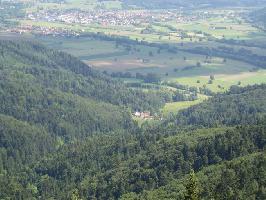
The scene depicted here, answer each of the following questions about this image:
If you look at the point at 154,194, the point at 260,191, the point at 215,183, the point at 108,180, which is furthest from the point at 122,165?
the point at 260,191

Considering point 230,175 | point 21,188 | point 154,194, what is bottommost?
point 21,188

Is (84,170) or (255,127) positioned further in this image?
(84,170)

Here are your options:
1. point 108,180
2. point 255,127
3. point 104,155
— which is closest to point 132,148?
point 104,155

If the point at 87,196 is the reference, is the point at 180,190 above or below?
above

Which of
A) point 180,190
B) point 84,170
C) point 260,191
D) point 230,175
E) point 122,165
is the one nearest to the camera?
point 260,191

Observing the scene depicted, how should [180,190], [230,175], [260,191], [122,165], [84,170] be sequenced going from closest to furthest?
[260,191] < [230,175] < [180,190] < [122,165] < [84,170]

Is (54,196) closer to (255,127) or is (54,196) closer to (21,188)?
(21,188)

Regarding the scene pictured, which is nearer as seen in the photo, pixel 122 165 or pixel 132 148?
pixel 122 165

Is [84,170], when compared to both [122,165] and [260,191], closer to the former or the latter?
[122,165]

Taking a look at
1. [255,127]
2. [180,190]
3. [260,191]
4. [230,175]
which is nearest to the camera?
[260,191]
